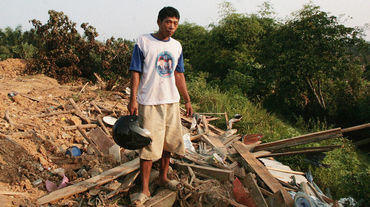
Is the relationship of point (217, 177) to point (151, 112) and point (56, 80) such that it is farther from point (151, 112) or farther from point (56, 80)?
point (56, 80)

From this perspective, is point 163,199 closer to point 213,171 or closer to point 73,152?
point 213,171

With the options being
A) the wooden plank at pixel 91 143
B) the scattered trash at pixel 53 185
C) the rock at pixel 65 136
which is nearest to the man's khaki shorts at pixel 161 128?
the scattered trash at pixel 53 185

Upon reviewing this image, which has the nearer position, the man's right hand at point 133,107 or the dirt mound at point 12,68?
the man's right hand at point 133,107

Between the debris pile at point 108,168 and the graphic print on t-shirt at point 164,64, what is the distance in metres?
1.35

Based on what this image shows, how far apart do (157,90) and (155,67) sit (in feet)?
0.77

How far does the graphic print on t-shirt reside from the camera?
8.48 ft

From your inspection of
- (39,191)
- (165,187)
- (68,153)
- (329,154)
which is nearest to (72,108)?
(68,153)

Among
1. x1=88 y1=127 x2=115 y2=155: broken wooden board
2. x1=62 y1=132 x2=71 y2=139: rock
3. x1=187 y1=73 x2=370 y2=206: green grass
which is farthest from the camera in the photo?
x1=187 y1=73 x2=370 y2=206: green grass

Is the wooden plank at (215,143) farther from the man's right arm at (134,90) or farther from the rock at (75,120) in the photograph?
the rock at (75,120)

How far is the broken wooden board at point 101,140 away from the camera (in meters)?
4.13

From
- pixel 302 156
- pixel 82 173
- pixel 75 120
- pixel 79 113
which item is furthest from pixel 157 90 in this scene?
pixel 302 156

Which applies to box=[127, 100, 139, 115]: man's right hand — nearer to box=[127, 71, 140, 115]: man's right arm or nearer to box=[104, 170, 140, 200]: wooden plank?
box=[127, 71, 140, 115]: man's right arm

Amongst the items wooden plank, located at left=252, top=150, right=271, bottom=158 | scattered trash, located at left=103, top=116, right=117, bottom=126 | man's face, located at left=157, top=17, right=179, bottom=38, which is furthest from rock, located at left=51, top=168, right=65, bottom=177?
wooden plank, located at left=252, top=150, right=271, bottom=158

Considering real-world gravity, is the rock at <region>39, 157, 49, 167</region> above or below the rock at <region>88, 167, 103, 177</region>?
below
